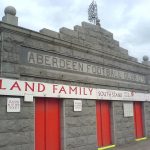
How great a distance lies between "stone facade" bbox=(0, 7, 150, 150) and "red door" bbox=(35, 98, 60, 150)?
30 centimetres

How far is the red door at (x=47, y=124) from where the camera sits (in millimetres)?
8984

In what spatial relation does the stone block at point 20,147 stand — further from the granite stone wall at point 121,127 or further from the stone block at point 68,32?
the granite stone wall at point 121,127

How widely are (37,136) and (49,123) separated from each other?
30.1 inches

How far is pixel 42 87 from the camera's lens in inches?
356

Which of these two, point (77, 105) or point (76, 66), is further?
point (76, 66)

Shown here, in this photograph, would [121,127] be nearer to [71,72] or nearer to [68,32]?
[71,72]

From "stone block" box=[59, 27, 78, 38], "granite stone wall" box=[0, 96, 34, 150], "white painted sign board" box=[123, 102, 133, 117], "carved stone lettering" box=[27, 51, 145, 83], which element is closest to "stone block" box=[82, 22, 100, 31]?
"stone block" box=[59, 27, 78, 38]

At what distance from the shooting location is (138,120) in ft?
48.7

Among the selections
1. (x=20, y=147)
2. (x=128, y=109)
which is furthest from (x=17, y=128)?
(x=128, y=109)

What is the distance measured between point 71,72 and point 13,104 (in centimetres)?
327

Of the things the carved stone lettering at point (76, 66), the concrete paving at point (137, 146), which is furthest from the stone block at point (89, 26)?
the concrete paving at point (137, 146)

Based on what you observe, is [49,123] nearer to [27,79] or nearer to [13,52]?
[27,79]

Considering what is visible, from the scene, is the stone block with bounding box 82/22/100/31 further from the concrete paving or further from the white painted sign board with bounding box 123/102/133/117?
the concrete paving

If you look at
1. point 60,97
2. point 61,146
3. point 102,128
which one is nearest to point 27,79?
point 60,97
